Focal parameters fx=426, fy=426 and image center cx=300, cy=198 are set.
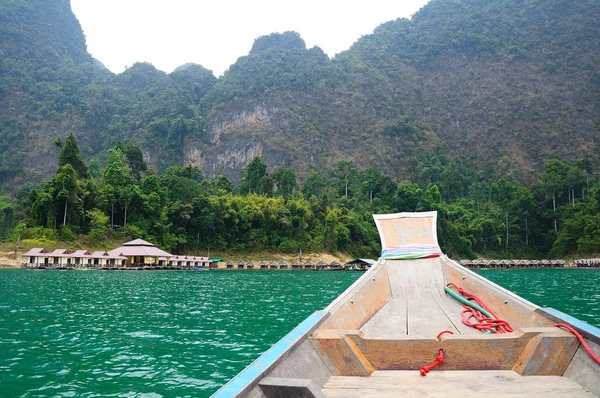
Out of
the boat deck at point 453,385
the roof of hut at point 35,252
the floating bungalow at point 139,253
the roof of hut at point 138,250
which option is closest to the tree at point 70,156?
the roof of hut at point 35,252

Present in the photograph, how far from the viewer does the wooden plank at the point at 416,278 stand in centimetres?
666

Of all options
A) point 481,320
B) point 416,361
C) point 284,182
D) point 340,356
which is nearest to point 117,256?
point 284,182

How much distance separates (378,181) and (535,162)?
4578 cm

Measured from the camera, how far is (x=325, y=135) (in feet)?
354

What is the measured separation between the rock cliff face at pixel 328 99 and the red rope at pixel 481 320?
303 feet

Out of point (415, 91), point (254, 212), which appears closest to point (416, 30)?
point (415, 91)

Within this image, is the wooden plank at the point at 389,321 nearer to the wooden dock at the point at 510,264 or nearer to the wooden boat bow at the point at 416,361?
the wooden boat bow at the point at 416,361

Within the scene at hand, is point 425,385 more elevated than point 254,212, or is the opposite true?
point 254,212

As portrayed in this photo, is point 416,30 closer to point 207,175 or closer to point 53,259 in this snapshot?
point 207,175

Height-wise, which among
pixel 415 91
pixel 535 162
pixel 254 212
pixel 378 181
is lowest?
pixel 254 212

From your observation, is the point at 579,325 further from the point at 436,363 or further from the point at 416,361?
the point at 416,361

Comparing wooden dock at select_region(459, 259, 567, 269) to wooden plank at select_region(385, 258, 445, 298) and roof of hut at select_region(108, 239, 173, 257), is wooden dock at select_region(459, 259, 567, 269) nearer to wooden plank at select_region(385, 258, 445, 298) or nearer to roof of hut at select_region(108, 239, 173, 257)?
roof of hut at select_region(108, 239, 173, 257)

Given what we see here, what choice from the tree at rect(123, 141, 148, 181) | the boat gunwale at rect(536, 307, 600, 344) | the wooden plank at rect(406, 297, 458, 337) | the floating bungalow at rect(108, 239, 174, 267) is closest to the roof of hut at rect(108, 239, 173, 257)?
the floating bungalow at rect(108, 239, 174, 267)

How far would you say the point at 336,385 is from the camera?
2.96 m
